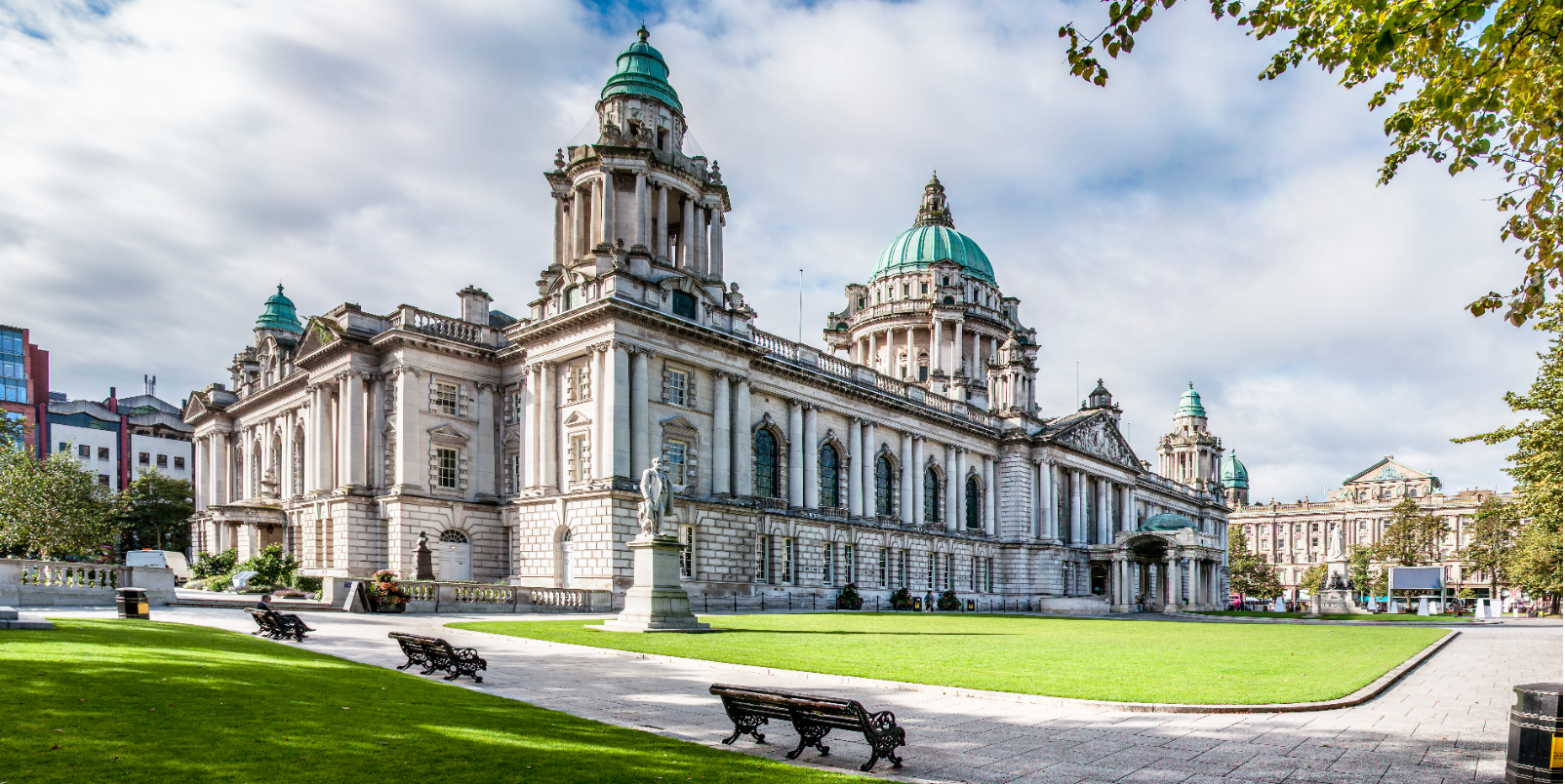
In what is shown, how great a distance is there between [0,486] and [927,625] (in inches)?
1824

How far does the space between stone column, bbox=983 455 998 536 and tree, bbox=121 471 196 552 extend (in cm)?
5920

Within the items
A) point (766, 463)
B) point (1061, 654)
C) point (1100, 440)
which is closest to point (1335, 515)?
point (1100, 440)

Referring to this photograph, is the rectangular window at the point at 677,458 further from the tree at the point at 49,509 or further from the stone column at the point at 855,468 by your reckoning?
the tree at the point at 49,509

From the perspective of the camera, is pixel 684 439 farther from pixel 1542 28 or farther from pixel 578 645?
pixel 1542 28

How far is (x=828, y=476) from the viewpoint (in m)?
57.5

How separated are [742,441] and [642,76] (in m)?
19.7

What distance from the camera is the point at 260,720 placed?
35.5ft

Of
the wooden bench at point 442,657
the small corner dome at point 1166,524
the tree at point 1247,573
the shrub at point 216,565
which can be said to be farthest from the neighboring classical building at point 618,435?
the tree at point 1247,573

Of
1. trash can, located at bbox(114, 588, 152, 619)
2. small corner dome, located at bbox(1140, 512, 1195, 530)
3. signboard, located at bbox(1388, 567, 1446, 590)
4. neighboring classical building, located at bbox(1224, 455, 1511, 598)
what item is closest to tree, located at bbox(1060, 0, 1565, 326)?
trash can, located at bbox(114, 588, 152, 619)

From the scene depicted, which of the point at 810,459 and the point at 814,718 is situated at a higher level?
the point at 810,459

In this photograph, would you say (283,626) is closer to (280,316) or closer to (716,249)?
(716,249)

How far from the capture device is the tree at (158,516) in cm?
7544

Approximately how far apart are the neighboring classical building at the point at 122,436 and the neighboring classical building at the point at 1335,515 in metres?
139

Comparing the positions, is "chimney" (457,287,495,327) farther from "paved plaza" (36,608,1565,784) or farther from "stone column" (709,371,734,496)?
"paved plaza" (36,608,1565,784)
